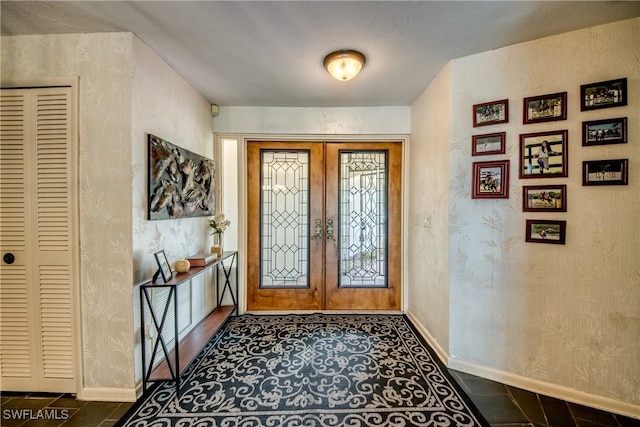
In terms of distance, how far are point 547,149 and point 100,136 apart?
119 inches

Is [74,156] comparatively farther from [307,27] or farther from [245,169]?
[307,27]

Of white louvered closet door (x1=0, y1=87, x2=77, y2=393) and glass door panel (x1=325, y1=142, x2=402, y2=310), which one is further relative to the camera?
glass door panel (x1=325, y1=142, x2=402, y2=310)

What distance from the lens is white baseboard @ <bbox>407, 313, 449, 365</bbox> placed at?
222cm

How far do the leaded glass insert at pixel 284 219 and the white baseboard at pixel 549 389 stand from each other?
181 centimetres

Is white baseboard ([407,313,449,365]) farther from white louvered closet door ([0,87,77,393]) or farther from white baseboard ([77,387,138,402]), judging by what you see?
white louvered closet door ([0,87,77,393])

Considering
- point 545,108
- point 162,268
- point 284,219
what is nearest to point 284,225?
point 284,219

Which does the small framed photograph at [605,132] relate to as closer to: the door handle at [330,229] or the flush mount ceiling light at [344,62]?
the flush mount ceiling light at [344,62]

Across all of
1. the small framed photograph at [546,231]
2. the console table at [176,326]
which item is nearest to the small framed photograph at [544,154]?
the small framed photograph at [546,231]

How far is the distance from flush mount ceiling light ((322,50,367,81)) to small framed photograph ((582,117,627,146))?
1567 millimetres

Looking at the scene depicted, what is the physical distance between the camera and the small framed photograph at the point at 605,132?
165 centimetres

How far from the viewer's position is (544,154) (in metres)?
1.85

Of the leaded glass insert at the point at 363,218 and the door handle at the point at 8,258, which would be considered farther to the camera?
the leaded glass insert at the point at 363,218

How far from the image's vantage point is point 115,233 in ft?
5.85

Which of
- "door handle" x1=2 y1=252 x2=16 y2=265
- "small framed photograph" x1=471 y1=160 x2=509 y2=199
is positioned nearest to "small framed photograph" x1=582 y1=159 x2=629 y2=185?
"small framed photograph" x1=471 y1=160 x2=509 y2=199
